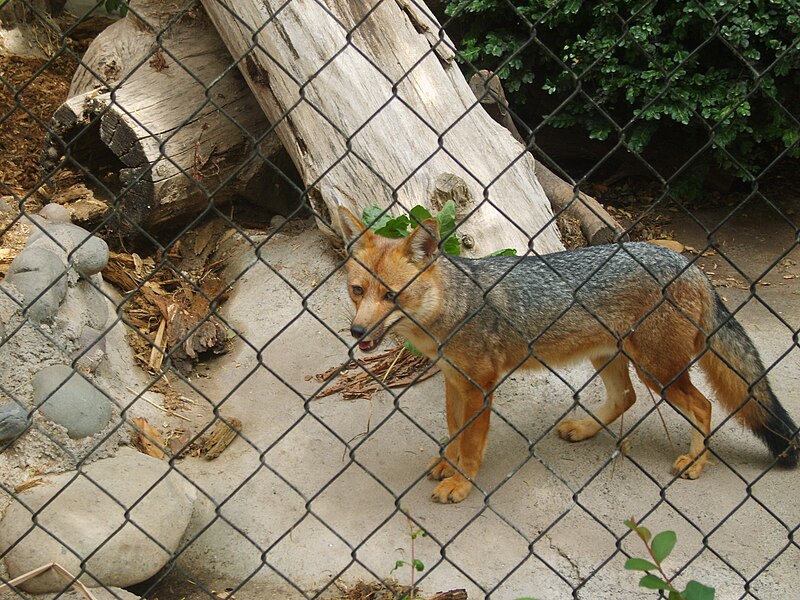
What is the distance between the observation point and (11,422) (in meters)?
4.20

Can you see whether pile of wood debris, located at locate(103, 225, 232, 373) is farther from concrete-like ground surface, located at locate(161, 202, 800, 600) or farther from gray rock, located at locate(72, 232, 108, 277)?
gray rock, located at locate(72, 232, 108, 277)

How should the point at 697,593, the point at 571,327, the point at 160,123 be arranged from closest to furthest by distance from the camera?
1. the point at 697,593
2. the point at 571,327
3. the point at 160,123

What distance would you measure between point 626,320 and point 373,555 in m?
1.85

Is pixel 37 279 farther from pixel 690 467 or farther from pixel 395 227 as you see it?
pixel 690 467

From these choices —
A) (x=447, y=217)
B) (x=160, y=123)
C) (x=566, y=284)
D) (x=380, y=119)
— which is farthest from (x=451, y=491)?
(x=160, y=123)

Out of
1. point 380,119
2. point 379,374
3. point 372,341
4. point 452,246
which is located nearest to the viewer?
A: point 372,341

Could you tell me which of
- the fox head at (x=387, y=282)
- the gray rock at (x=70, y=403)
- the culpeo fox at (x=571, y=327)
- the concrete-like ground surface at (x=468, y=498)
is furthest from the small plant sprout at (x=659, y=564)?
the gray rock at (x=70, y=403)

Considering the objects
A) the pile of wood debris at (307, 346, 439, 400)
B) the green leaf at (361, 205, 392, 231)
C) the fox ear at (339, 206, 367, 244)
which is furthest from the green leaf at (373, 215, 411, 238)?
the fox ear at (339, 206, 367, 244)

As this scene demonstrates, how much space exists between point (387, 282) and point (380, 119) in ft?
6.91

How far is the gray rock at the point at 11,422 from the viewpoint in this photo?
4172mm

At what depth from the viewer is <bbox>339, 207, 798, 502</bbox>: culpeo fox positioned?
4.64 meters

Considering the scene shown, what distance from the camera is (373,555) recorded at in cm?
420

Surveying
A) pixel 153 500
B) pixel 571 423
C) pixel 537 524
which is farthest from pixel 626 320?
pixel 153 500

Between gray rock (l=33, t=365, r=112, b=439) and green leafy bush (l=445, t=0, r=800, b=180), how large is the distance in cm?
404
